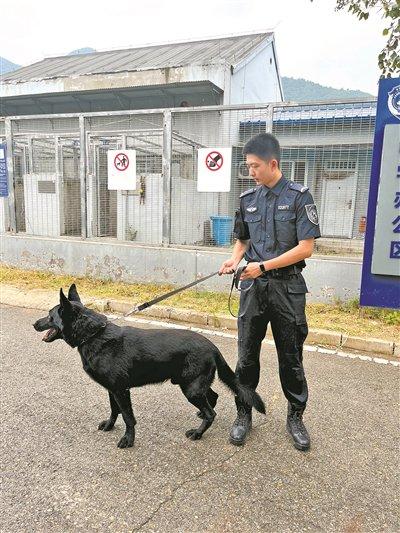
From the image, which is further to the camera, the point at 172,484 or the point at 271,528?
the point at 172,484

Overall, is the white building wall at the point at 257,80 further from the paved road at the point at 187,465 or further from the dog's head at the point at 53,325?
the dog's head at the point at 53,325

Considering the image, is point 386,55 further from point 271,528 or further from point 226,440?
point 271,528

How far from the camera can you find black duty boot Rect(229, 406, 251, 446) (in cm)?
274

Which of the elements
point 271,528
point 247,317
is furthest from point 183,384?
point 271,528

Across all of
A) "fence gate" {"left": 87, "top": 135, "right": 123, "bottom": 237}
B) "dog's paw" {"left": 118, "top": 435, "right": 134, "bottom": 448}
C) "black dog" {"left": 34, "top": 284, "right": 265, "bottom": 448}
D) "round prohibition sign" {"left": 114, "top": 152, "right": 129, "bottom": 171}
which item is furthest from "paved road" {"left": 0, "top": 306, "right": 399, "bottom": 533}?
"fence gate" {"left": 87, "top": 135, "right": 123, "bottom": 237}

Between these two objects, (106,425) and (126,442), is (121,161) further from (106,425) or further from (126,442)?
(126,442)

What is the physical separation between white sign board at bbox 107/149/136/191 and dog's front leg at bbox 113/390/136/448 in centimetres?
468

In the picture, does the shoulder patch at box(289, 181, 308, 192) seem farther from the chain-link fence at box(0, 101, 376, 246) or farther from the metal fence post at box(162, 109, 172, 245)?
the metal fence post at box(162, 109, 172, 245)

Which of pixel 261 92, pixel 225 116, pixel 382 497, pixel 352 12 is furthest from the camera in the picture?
pixel 261 92

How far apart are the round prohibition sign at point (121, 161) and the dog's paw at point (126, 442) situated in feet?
16.4

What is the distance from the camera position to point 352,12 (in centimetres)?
466

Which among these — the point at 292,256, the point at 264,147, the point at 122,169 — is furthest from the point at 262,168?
the point at 122,169

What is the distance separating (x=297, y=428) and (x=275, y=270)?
1.15 m

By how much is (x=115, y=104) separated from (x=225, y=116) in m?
8.46
